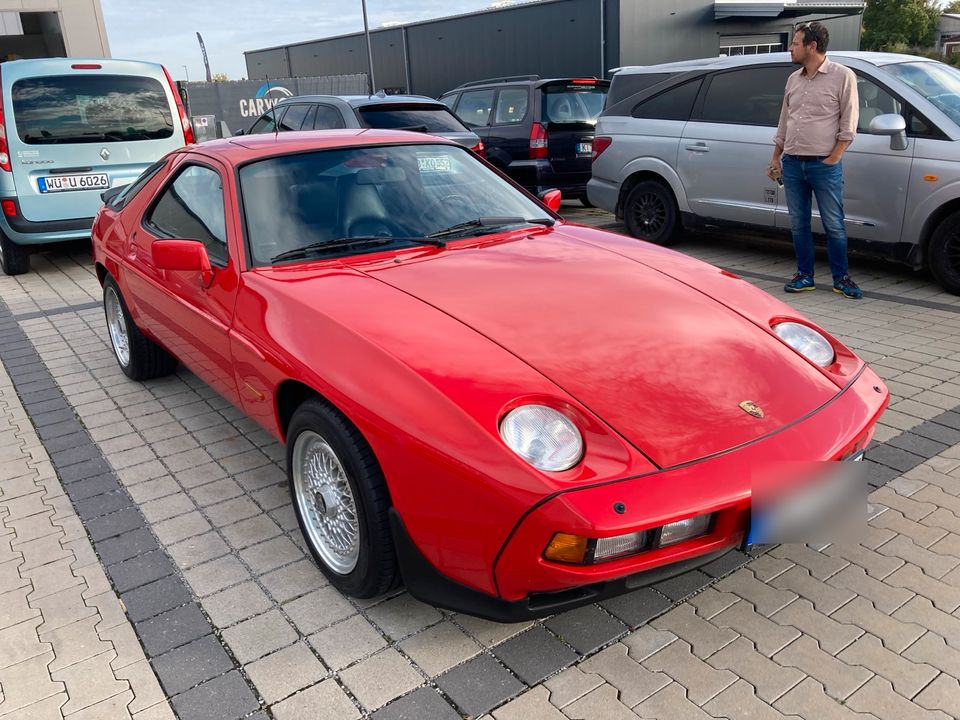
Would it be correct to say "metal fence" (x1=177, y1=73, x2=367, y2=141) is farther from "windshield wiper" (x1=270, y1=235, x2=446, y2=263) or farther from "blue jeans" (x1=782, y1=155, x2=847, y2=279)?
"windshield wiper" (x1=270, y1=235, x2=446, y2=263)

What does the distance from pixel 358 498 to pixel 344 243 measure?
1.26 meters

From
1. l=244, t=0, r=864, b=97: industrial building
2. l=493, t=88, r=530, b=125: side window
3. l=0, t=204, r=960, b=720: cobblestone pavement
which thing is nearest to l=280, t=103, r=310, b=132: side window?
l=493, t=88, r=530, b=125: side window

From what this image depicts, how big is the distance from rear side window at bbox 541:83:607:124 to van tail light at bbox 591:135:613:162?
5.33 feet

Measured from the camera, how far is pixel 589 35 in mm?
23562

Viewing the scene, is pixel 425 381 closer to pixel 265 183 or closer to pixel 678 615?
pixel 678 615

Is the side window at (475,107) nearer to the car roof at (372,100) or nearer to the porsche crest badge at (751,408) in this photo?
the car roof at (372,100)

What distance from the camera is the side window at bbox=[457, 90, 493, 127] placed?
10984mm

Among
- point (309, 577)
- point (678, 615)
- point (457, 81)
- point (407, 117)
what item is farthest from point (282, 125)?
point (457, 81)

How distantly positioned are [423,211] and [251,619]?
186 centimetres

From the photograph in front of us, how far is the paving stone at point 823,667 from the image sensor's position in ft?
7.35

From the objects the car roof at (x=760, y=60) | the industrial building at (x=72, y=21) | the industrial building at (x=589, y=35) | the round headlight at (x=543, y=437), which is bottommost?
the round headlight at (x=543, y=437)

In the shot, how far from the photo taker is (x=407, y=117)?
9.00 meters

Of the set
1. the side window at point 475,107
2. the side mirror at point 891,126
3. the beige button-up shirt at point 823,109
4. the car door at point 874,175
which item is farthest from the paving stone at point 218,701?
the side window at point 475,107

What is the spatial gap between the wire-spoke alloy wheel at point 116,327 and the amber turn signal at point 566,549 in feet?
12.2
